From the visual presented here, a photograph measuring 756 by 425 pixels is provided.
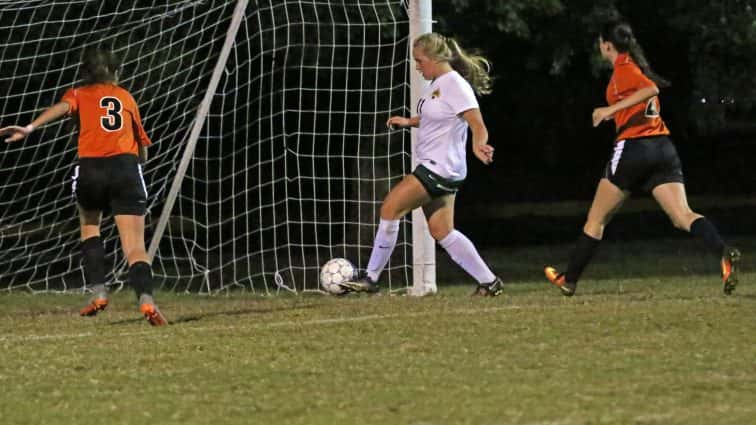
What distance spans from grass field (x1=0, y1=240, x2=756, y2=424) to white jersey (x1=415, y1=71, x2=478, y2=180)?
0.98m

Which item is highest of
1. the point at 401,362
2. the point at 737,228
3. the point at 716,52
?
the point at 716,52

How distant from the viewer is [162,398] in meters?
7.20

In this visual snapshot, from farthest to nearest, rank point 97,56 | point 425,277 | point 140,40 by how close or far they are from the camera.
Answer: point 140,40
point 425,277
point 97,56

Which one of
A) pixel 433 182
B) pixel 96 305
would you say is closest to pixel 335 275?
pixel 433 182

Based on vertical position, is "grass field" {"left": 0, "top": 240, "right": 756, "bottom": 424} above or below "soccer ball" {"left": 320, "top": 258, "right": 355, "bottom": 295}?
above

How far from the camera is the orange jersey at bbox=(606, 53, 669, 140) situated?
1059 cm

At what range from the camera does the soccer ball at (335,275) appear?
38.7 feet

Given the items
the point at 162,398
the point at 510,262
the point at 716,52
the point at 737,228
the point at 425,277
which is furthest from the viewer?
the point at 737,228

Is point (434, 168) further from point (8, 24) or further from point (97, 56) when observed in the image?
point (8, 24)

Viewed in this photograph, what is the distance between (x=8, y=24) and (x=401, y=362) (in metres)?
9.02

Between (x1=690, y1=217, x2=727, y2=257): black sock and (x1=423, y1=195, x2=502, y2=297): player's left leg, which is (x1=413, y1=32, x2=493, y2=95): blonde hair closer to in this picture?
(x1=423, y1=195, x2=502, y2=297): player's left leg

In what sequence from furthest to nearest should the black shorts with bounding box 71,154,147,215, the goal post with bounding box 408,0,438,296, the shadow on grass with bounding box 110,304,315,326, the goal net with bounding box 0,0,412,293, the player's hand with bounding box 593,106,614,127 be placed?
1. the goal net with bounding box 0,0,412,293
2. the goal post with bounding box 408,0,438,296
3. the shadow on grass with bounding box 110,304,315,326
4. the black shorts with bounding box 71,154,147,215
5. the player's hand with bounding box 593,106,614,127

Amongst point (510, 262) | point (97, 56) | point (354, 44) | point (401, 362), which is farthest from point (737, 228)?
point (401, 362)

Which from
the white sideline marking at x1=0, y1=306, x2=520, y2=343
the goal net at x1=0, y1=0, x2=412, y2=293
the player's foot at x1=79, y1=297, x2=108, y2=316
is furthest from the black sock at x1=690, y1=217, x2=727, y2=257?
the goal net at x1=0, y1=0, x2=412, y2=293
